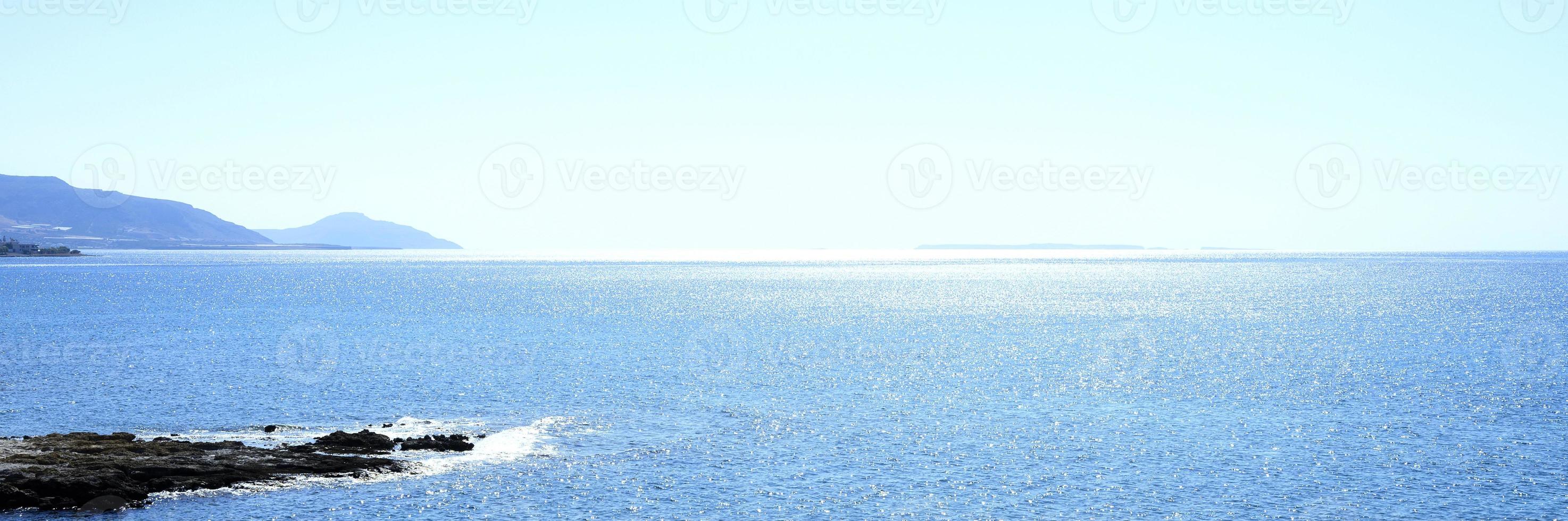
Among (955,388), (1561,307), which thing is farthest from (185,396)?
(1561,307)

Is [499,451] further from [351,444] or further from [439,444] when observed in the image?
[351,444]

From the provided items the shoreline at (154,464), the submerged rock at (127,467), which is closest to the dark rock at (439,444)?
the shoreline at (154,464)

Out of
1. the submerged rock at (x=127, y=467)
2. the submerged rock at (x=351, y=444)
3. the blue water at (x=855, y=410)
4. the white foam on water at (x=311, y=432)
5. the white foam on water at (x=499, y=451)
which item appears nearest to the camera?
the submerged rock at (x=127, y=467)

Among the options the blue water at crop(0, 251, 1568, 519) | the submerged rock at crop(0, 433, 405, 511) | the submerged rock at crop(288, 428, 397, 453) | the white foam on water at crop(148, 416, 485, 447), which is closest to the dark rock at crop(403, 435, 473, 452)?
the submerged rock at crop(288, 428, 397, 453)

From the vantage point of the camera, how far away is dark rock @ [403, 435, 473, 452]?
153 feet

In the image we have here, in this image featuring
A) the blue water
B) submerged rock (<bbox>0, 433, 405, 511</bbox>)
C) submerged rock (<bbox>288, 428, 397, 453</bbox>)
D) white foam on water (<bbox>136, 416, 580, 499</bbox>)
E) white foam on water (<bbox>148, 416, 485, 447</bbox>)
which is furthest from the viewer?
white foam on water (<bbox>148, 416, 485, 447</bbox>)

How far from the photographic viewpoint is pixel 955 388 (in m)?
67.8

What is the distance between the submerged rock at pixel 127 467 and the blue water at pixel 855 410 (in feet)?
4.58

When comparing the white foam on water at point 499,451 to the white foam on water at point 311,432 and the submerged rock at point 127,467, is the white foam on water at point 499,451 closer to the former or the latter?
the submerged rock at point 127,467

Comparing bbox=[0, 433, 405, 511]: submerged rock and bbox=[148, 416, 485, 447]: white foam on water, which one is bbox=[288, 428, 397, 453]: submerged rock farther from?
bbox=[148, 416, 485, 447]: white foam on water

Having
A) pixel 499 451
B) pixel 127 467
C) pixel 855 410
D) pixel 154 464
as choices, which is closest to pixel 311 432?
pixel 154 464

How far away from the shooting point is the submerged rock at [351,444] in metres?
45.2

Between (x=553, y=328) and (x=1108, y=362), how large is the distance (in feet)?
196

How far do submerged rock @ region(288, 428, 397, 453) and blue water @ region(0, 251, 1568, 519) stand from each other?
11.0 feet
